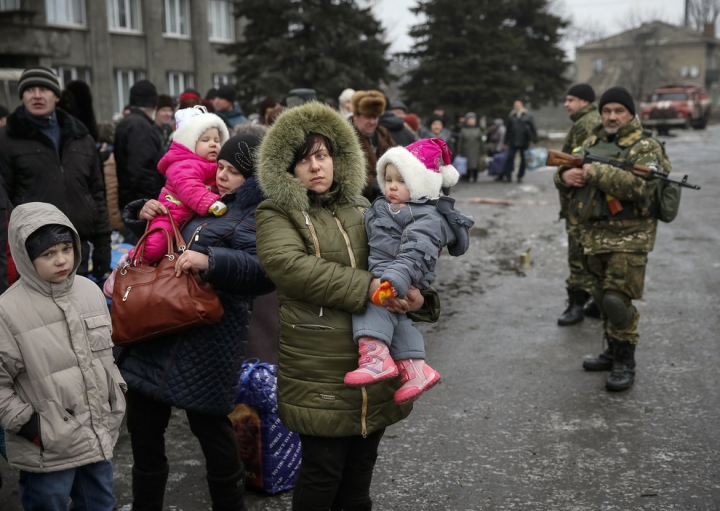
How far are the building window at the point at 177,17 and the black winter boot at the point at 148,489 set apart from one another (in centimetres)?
3048

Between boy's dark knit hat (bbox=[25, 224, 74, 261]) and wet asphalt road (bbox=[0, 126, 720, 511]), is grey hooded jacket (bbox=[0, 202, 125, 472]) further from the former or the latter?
wet asphalt road (bbox=[0, 126, 720, 511])

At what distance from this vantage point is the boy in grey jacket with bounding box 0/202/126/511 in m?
3.14

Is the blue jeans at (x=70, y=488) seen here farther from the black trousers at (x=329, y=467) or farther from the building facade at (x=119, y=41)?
the building facade at (x=119, y=41)

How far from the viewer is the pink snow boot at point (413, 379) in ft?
10.3

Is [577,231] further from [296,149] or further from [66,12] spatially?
[66,12]

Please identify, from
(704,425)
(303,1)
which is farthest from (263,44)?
→ (704,425)

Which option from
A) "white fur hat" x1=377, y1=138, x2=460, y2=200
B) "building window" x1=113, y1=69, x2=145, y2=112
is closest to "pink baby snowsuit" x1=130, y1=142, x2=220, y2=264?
"white fur hat" x1=377, y1=138, x2=460, y2=200

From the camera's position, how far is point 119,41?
2958 cm

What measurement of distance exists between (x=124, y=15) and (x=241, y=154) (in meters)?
28.9

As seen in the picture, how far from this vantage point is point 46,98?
5.42 metres

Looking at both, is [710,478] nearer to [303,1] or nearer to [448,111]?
[303,1]

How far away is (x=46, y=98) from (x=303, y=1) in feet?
54.9

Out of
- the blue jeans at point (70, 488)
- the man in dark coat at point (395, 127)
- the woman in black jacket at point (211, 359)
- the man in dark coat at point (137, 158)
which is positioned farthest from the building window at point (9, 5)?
the blue jeans at point (70, 488)

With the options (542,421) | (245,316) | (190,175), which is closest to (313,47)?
(542,421)
